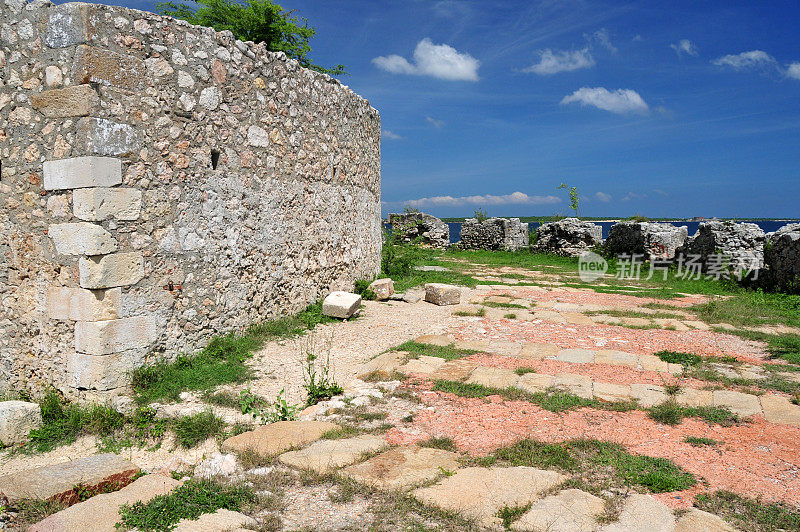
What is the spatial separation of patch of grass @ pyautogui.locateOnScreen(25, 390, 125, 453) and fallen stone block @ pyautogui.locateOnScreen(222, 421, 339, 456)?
4.07 feet

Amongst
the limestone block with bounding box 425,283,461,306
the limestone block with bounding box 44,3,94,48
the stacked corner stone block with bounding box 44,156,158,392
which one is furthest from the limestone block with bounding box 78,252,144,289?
the limestone block with bounding box 425,283,461,306

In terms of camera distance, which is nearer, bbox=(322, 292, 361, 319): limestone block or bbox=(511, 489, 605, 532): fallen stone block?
bbox=(511, 489, 605, 532): fallen stone block

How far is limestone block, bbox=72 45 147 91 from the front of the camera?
444cm

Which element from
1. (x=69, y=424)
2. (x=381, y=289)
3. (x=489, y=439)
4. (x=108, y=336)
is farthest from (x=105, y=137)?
(x=381, y=289)

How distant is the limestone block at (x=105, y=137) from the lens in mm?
4426

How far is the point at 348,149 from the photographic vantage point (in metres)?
9.13

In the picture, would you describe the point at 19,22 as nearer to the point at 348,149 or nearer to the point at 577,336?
the point at 348,149

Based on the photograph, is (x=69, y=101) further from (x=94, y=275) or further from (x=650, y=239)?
(x=650, y=239)

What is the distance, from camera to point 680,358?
585cm

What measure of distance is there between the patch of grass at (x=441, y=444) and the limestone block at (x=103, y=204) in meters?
3.29

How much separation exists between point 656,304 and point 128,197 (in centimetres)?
847

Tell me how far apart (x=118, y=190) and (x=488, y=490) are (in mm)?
3945

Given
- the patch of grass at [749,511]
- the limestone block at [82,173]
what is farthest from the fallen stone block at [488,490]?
the limestone block at [82,173]

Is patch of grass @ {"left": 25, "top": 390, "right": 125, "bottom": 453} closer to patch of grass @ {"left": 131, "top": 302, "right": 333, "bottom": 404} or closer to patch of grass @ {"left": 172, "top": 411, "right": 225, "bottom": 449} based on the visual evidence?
patch of grass @ {"left": 131, "top": 302, "right": 333, "bottom": 404}
